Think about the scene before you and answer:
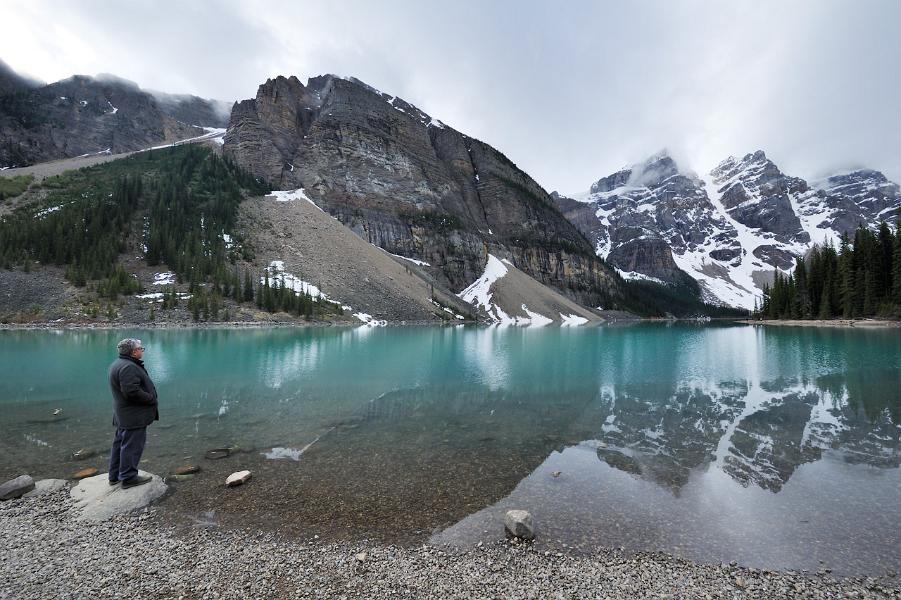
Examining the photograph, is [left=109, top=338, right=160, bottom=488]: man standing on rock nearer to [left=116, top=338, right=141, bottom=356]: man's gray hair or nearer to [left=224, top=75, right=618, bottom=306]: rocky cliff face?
[left=116, top=338, right=141, bottom=356]: man's gray hair

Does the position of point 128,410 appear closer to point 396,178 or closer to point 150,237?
point 150,237

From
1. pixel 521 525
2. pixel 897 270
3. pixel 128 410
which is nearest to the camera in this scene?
pixel 521 525

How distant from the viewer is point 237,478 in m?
8.95

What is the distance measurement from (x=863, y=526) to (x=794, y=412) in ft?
33.7

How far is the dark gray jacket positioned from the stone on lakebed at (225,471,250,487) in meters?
1.88

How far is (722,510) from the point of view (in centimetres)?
786

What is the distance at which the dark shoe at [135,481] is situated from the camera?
8188mm

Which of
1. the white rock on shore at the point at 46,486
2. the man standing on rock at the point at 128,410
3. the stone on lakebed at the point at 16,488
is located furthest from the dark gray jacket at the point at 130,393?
the stone on lakebed at the point at 16,488

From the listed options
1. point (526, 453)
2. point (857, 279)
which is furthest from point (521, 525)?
point (857, 279)

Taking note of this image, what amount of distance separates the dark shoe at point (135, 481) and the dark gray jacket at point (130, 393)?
959mm

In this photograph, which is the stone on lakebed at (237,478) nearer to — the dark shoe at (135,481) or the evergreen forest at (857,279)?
the dark shoe at (135,481)

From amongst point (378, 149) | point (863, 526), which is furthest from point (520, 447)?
point (378, 149)

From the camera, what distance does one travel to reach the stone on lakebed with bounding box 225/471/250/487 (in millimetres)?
8859

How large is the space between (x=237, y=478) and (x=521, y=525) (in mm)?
5829
